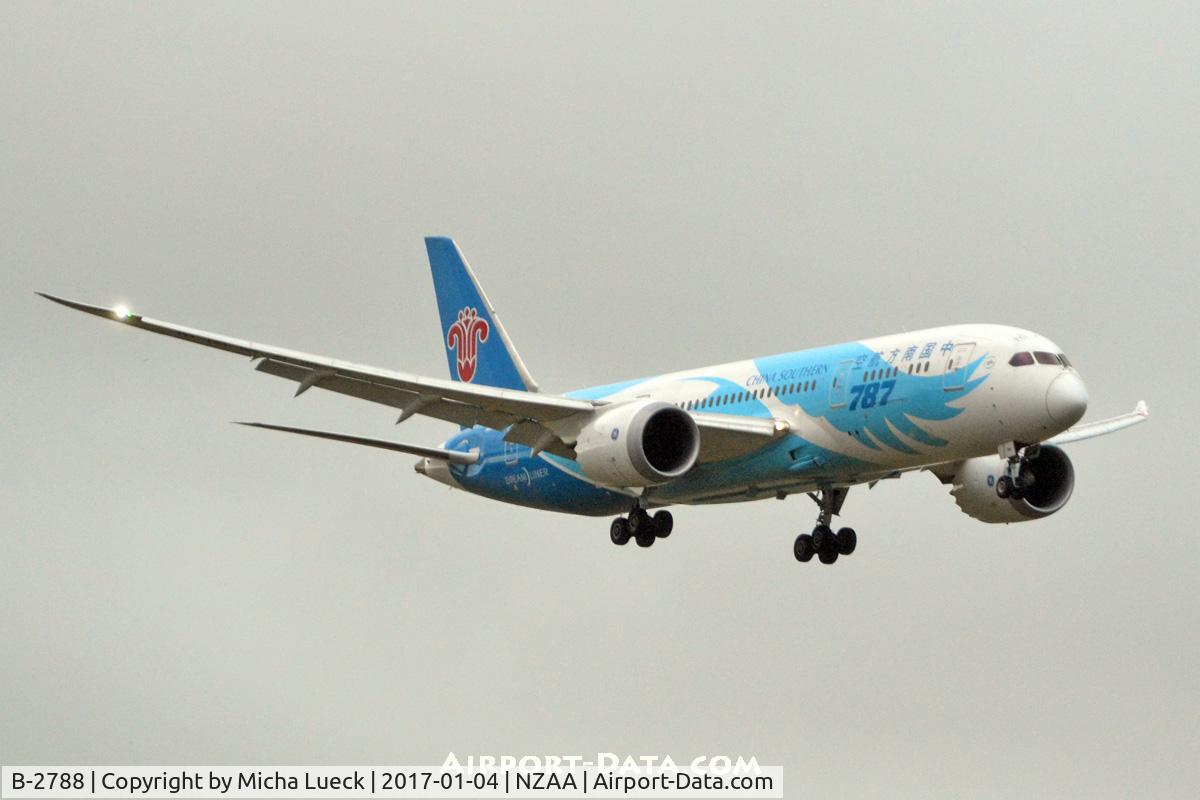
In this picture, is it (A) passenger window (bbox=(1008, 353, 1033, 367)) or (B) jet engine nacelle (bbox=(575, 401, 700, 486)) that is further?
(B) jet engine nacelle (bbox=(575, 401, 700, 486))

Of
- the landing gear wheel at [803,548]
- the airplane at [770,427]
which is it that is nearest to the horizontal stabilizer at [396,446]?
the airplane at [770,427]

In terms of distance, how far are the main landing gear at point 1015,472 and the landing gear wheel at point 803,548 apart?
7489 mm

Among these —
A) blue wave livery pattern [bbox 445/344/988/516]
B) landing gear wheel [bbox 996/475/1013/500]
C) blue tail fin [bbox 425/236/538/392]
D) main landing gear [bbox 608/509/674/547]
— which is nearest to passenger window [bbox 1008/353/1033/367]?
blue wave livery pattern [bbox 445/344/988/516]

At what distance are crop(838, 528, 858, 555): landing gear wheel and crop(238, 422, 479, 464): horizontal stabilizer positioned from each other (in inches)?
406

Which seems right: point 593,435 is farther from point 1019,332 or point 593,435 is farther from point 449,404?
point 1019,332

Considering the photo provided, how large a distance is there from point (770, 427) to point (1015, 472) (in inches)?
239

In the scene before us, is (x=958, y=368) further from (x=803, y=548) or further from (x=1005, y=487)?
(x=803, y=548)

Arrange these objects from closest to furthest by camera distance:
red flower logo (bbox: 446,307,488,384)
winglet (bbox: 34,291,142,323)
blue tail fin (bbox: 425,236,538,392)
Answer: winglet (bbox: 34,291,142,323)
blue tail fin (bbox: 425,236,538,392)
red flower logo (bbox: 446,307,488,384)

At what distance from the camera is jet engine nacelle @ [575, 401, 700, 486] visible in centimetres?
5150

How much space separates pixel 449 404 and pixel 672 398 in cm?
622

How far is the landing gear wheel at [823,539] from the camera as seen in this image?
184 feet

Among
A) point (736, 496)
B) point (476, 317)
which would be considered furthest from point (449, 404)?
point (476, 317)

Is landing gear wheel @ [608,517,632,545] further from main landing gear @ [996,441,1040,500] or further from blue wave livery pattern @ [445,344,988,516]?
main landing gear @ [996,441,1040,500]

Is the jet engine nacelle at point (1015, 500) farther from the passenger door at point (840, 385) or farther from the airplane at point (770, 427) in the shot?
the passenger door at point (840, 385)
